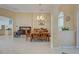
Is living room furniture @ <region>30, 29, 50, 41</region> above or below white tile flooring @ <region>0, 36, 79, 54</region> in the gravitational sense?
above

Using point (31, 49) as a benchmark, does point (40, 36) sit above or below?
above

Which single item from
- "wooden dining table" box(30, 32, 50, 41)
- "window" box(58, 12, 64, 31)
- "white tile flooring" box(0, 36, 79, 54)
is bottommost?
"white tile flooring" box(0, 36, 79, 54)

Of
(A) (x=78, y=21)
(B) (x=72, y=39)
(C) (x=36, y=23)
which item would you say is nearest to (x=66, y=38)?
→ (B) (x=72, y=39)

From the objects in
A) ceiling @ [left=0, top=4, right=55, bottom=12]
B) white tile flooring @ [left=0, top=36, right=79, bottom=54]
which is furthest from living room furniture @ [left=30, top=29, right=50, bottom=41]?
white tile flooring @ [left=0, top=36, right=79, bottom=54]

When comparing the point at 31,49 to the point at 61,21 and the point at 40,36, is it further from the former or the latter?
the point at 40,36

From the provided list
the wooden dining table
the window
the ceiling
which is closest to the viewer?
the ceiling

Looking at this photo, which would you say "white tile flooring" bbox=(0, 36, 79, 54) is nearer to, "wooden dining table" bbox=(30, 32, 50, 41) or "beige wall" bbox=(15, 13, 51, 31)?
"wooden dining table" bbox=(30, 32, 50, 41)

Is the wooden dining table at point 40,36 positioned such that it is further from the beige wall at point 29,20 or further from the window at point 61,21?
the beige wall at point 29,20

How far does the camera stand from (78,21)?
7.10 metres

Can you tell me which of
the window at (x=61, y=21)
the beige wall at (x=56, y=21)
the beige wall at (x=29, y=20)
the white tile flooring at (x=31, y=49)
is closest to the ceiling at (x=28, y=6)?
the beige wall at (x=56, y=21)

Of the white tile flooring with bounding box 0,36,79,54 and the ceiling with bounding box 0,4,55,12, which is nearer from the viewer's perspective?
the ceiling with bounding box 0,4,55,12

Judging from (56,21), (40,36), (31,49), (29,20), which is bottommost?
(31,49)

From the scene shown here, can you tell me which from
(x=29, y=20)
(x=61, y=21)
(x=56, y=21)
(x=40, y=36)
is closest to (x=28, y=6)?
(x=56, y=21)
